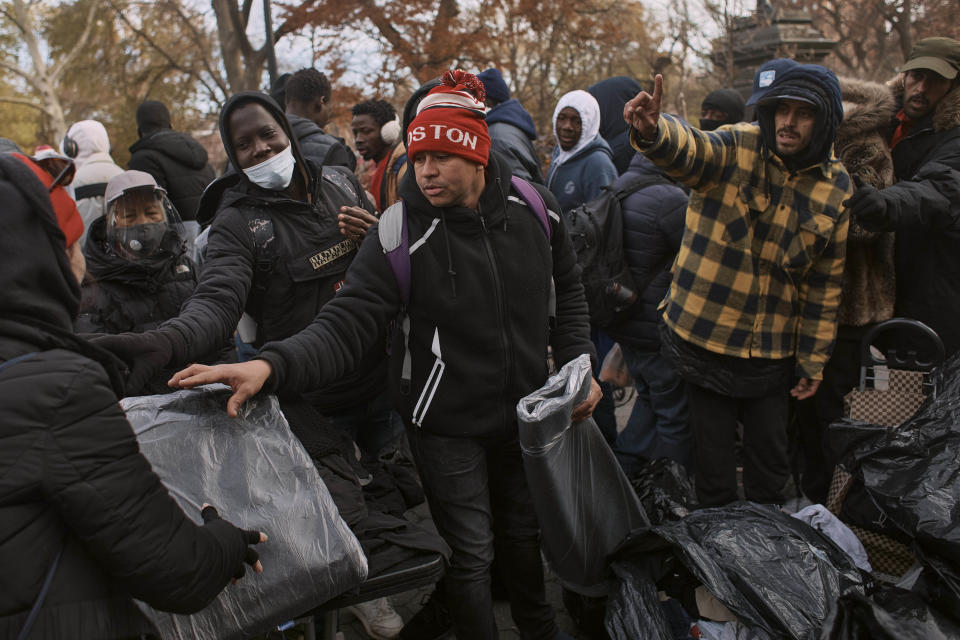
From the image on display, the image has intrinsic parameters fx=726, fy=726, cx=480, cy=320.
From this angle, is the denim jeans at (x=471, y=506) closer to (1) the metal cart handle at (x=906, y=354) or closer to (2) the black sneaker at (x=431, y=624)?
(2) the black sneaker at (x=431, y=624)

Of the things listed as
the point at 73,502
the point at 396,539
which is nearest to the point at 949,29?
the point at 396,539

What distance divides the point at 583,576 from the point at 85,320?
7.62ft

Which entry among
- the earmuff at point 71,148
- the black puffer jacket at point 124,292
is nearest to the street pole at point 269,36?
the earmuff at point 71,148

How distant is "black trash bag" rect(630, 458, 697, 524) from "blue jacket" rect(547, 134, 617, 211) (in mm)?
1868

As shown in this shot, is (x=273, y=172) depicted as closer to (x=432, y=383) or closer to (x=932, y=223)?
(x=432, y=383)

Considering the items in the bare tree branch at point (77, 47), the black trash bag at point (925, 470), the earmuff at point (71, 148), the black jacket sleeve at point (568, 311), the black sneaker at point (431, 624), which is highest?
the bare tree branch at point (77, 47)

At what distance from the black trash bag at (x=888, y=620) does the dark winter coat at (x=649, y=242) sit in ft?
5.94

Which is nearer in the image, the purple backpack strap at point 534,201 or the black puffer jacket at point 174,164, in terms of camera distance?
the purple backpack strap at point 534,201

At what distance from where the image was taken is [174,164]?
203 inches

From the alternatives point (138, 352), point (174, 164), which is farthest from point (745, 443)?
point (174, 164)

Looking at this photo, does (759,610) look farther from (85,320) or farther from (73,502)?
(85,320)

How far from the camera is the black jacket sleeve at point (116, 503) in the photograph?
53.2 inches

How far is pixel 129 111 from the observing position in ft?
60.7

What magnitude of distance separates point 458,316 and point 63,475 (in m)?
1.29
